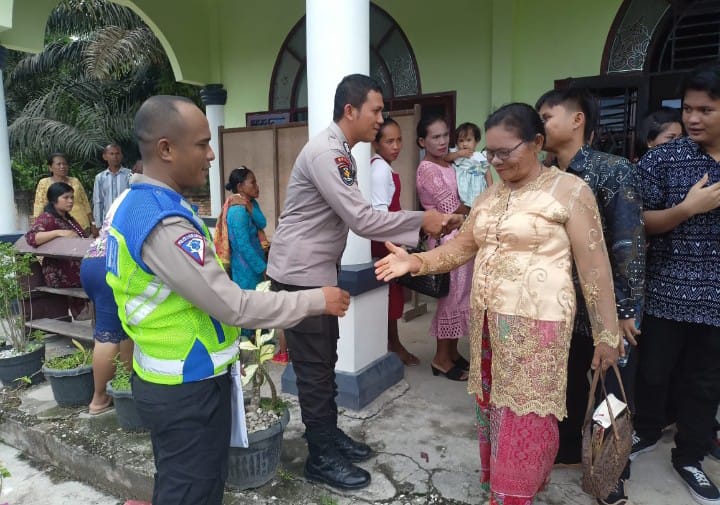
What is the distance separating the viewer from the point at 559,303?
1.91 meters

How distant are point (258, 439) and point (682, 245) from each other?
84.2 inches

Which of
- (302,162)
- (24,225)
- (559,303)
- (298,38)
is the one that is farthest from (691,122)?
(24,225)

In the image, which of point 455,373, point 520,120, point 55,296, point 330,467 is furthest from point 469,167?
point 55,296

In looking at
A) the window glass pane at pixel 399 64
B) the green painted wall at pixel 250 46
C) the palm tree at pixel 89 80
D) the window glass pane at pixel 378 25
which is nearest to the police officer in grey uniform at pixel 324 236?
the window glass pane at pixel 399 64

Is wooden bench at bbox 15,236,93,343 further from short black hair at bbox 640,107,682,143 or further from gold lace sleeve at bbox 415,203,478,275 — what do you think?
short black hair at bbox 640,107,682,143

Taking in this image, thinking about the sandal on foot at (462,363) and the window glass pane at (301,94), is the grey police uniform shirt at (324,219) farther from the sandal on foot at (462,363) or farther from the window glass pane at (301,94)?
the window glass pane at (301,94)

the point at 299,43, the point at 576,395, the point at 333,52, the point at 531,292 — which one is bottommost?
the point at 576,395

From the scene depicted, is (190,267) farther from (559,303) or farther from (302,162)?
(559,303)

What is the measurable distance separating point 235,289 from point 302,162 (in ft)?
3.21

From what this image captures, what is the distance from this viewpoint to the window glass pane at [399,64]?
6.21 metres

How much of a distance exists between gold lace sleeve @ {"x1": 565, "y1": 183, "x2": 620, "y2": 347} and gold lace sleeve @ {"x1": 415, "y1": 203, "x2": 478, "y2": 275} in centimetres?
46

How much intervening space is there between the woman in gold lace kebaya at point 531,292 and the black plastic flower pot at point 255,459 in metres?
1.04

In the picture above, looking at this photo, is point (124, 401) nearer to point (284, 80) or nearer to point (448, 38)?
point (448, 38)

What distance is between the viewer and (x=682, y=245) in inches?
93.5
